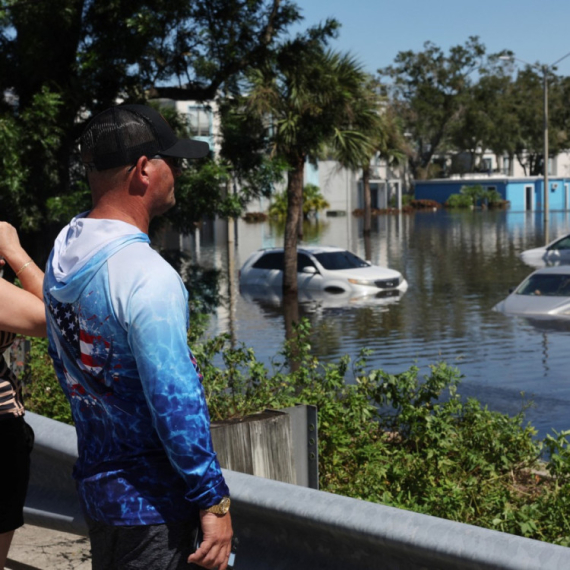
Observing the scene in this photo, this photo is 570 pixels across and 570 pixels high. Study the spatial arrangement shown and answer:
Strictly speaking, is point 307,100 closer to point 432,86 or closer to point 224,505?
point 224,505

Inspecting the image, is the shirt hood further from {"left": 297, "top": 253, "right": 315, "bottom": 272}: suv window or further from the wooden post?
{"left": 297, "top": 253, "right": 315, "bottom": 272}: suv window

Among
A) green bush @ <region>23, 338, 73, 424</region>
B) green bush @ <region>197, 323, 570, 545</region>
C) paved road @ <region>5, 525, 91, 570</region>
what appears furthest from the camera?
green bush @ <region>23, 338, 73, 424</region>

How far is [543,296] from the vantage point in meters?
19.7

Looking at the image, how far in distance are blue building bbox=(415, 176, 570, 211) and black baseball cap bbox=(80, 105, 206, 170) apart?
102 meters

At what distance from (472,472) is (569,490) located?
981 mm

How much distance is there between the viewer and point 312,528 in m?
3.04

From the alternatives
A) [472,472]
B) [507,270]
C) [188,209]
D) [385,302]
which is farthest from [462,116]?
[472,472]

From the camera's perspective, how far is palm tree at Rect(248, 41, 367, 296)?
63.7ft

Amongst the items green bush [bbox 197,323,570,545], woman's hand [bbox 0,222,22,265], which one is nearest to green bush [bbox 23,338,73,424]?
green bush [bbox 197,323,570,545]

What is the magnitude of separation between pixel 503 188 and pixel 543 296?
87.8 metres

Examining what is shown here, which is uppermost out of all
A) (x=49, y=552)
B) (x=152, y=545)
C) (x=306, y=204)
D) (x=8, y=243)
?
(x=8, y=243)

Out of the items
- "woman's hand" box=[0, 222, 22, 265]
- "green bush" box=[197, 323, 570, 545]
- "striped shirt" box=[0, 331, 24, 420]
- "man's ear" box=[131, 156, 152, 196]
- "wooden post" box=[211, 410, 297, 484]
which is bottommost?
"green bush" box=[197, 323, 570, 545]

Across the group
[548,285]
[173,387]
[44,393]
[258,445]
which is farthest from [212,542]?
[548,285]

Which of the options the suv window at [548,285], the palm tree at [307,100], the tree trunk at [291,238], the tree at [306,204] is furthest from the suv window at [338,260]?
the tree at [306,204]
